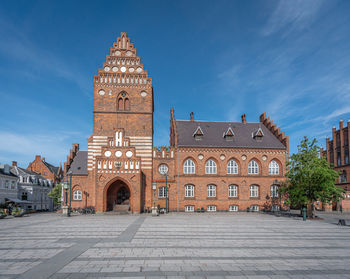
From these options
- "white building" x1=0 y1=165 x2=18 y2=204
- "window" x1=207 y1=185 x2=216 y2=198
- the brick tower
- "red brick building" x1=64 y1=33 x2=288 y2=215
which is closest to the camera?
Answer: the brick tower

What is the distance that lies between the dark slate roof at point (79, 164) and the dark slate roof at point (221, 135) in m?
15.4

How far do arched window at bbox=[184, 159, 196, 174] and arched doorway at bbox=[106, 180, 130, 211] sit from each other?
8779 mm

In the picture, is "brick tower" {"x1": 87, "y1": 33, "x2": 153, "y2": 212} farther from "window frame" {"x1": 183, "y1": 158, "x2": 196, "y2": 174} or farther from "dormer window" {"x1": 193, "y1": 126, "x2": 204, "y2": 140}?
"dormer window" {"x1": 193, "y1": 126, "x2": 204, "y2": 140}

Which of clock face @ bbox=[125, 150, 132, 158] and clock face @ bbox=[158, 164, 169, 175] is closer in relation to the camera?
clock face @ bbox=[125, 150, 132, 158]

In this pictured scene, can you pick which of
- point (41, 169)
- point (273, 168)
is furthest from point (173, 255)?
point (41, 169)

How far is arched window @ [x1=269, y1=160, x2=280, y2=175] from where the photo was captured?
127 feet

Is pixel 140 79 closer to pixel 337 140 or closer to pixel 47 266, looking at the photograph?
pixel 47 266

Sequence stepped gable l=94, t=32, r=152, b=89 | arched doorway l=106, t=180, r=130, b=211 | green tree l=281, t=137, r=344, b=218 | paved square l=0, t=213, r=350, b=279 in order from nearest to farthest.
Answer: paved square l=0, t=213, r=350, b=279 < green tree l=281, t=137, r=344, b=218 < arched doorway l=106, t=180, r=130, b=211 < stepped gable l=94, t=32, r=152, b=89

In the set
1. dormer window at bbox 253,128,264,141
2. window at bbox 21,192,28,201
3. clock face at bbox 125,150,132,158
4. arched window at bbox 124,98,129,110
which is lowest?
window at bbox 21,192,28,201

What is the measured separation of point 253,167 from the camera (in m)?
38.5

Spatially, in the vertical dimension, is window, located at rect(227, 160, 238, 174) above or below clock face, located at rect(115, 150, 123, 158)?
below

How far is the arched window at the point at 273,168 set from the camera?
38.6 metres

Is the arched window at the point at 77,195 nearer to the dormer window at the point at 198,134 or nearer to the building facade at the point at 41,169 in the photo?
the dormer window at the point at 198,134

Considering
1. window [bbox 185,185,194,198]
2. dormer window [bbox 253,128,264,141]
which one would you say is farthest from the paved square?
dormer window [bbox 253,128,264,141]
